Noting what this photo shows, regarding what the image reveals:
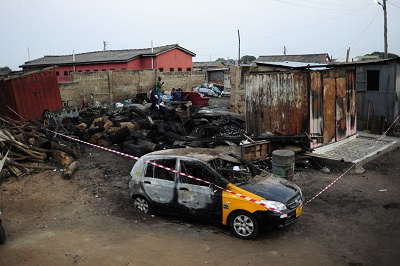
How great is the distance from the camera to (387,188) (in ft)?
33.6

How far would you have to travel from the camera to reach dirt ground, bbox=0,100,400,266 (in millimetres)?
6465

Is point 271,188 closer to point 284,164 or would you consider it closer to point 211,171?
point 211,171

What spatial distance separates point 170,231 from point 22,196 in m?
4.62

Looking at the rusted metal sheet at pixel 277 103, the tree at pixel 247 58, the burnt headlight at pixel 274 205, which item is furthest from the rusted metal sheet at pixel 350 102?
the tree at pixel 247 58

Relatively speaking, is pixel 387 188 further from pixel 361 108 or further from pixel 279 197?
pixel 361 108

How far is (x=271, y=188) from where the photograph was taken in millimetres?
7523

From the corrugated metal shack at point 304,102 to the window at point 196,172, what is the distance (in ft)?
20.5

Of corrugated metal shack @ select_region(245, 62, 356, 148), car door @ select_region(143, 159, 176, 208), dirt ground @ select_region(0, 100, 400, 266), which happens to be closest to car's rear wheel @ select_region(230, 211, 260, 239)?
dirt ground @ select_region(0, 100, 400, 266)

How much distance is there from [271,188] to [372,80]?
11.7m

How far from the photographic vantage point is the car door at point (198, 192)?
752 cm

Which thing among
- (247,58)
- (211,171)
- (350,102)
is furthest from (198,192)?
(247,58)

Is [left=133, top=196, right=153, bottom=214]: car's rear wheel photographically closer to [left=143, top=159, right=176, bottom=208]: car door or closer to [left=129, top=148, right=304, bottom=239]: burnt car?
[left=129, top=148, right=304, bottom=239]: burnt car

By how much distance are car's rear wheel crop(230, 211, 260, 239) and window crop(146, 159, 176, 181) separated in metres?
1.68

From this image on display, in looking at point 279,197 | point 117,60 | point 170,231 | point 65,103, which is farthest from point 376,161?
point 117,60
